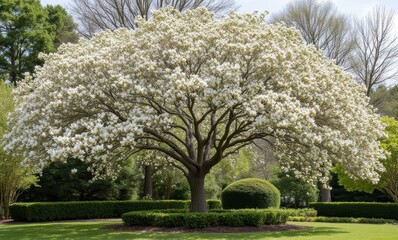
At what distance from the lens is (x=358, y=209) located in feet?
98.2

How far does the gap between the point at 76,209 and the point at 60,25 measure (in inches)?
960

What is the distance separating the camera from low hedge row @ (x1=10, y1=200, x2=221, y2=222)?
27.4m

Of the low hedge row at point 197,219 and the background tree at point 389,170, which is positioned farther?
the background tree at point 389,170

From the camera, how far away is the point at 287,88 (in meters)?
18.0

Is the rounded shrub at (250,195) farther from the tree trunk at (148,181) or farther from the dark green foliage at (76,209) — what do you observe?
the tree trunk at (148,181)

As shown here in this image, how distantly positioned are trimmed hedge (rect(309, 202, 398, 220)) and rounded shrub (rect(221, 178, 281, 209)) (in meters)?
3.53

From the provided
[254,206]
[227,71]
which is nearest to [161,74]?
[227,71]

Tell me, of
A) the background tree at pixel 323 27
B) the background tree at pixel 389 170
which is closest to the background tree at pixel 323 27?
the background tree at pixel 323 27

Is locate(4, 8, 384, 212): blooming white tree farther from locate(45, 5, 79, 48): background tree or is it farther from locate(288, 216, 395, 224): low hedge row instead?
locate(45, 5, 79, 48): background tree

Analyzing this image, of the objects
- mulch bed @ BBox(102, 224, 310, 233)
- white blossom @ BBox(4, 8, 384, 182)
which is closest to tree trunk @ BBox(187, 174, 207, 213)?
mulch bed @ BBox(102, 224, 310, 233)

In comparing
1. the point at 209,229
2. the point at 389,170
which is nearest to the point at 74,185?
the point at 209,229

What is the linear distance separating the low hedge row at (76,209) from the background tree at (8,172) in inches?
59.4

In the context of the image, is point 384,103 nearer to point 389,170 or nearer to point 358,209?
point 389,170

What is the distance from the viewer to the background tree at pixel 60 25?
4516 centimetres
